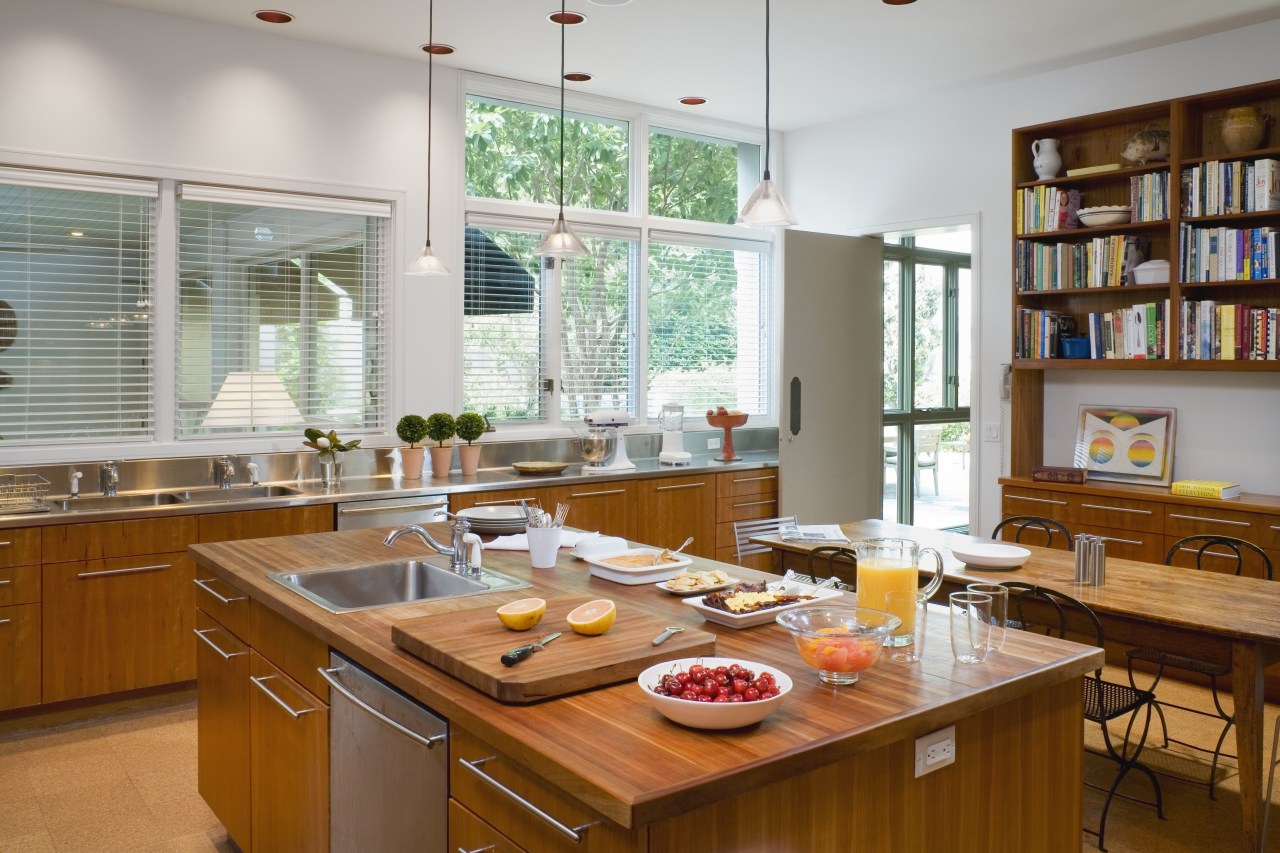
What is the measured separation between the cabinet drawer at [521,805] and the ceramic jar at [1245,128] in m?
4.47

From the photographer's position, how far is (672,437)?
6.03 m

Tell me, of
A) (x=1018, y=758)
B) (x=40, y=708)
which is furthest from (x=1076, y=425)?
(x=40, y=708)

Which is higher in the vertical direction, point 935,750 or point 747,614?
point 747,614

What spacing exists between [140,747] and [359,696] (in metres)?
2.34

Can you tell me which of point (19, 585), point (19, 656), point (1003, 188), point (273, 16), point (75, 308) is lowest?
point (19, 656)

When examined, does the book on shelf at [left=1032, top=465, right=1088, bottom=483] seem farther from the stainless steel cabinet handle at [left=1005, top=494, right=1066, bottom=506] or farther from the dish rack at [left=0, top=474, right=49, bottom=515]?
the dish rack at [left=0, top=474, right=49, bottom=515]

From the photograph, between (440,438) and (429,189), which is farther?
(429,189)

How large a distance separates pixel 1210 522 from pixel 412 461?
3809 mm

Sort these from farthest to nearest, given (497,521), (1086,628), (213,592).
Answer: (497,521) → (1086,628) → (213,592)

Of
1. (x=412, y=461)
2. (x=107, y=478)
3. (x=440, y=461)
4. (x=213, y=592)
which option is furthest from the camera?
(x=440, y=461)

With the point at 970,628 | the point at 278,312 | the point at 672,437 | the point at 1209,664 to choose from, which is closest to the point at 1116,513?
the point at 1209,664

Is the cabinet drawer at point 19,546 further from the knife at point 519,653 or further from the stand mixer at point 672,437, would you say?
the stand mixer at point 672,437

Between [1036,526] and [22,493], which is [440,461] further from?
[1036,526]

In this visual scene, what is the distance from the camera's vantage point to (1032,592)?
299 centimetres
